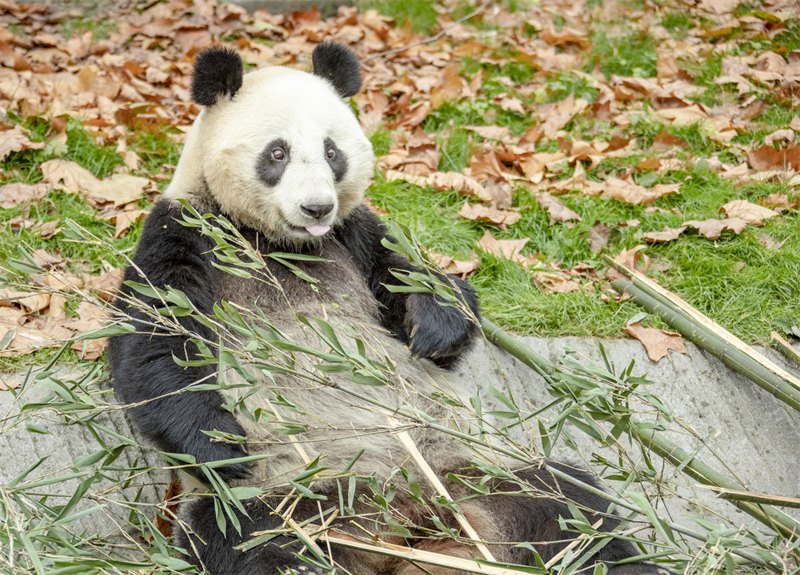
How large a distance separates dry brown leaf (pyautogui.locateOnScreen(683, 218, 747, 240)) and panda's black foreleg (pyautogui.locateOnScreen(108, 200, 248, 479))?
2984 millimetres

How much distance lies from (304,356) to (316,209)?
0.59 m

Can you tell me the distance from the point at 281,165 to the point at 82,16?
535 centimetres

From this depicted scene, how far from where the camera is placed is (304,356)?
377cm

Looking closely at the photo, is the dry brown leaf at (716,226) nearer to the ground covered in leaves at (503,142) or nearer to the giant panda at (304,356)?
the ground covered in leaves at (503,142)

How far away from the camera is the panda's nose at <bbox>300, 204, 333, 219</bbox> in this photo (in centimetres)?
368

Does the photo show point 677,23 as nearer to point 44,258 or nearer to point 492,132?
point 492,132

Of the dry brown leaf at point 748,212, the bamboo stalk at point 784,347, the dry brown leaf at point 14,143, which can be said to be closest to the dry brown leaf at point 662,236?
the dry brown leaf at point 748,212

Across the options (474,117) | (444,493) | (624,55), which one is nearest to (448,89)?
(474,117)

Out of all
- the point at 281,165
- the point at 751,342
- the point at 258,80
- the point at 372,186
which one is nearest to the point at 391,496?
the point at 281,165

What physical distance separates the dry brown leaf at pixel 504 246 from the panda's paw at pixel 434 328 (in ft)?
4.28

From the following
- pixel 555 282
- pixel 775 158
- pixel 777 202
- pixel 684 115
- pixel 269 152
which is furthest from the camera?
pixel 684 115

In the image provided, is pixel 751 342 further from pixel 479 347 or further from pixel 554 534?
pixel 554 534

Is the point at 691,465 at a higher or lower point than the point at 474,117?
lower

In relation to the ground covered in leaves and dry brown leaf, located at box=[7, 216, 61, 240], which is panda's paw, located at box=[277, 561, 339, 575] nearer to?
the ground covered in leaves
